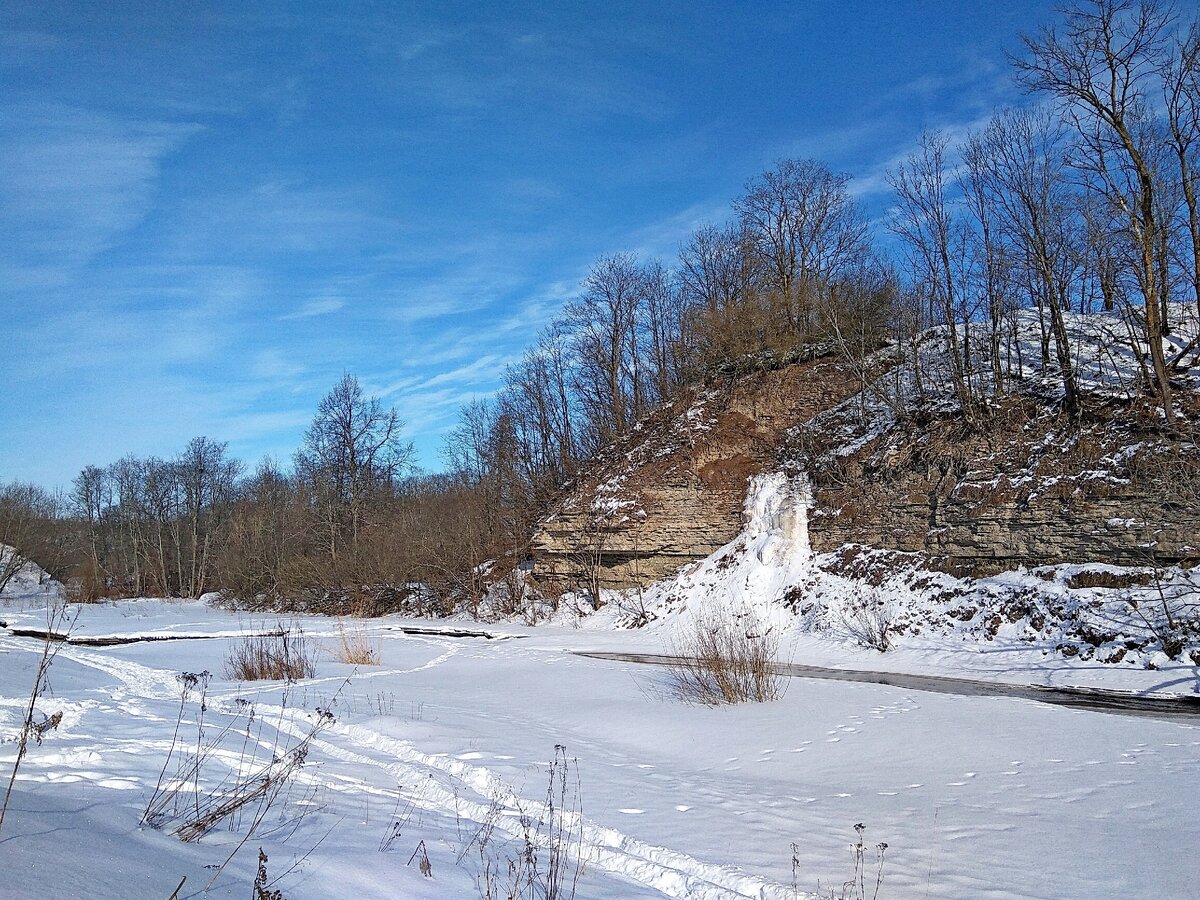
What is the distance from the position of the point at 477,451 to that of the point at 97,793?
1500 inches

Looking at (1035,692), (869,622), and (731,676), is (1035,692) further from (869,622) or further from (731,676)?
(869,622)

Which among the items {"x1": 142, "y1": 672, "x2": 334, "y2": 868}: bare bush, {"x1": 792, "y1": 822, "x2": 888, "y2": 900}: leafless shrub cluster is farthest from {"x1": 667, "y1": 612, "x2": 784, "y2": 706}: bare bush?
{"x1": 142, "y1": 672, "x2": 334, "y2": 868}: bare bush

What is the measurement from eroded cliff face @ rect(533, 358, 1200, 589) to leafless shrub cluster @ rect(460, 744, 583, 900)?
1446 centimetres

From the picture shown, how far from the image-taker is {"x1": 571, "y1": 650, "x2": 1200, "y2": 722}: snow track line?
10.3 m

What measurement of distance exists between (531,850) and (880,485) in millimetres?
20148

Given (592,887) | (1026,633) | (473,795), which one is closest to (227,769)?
(473,795)

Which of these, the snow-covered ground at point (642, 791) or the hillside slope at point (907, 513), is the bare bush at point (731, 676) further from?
the hillside slope at point (907, 513)

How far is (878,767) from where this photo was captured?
810cm

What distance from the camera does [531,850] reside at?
4895mm

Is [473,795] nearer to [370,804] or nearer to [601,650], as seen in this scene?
[370,804]

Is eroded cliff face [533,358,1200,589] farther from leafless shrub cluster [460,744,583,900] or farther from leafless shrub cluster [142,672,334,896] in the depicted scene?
leafless shrub cluster [142,672,334,896]

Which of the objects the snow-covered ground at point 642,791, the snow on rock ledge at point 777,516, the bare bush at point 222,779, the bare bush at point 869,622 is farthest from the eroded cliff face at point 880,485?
the bare bush at point 222,779

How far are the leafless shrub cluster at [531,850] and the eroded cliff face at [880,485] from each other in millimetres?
14462

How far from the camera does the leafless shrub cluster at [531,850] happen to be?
4.35 m
